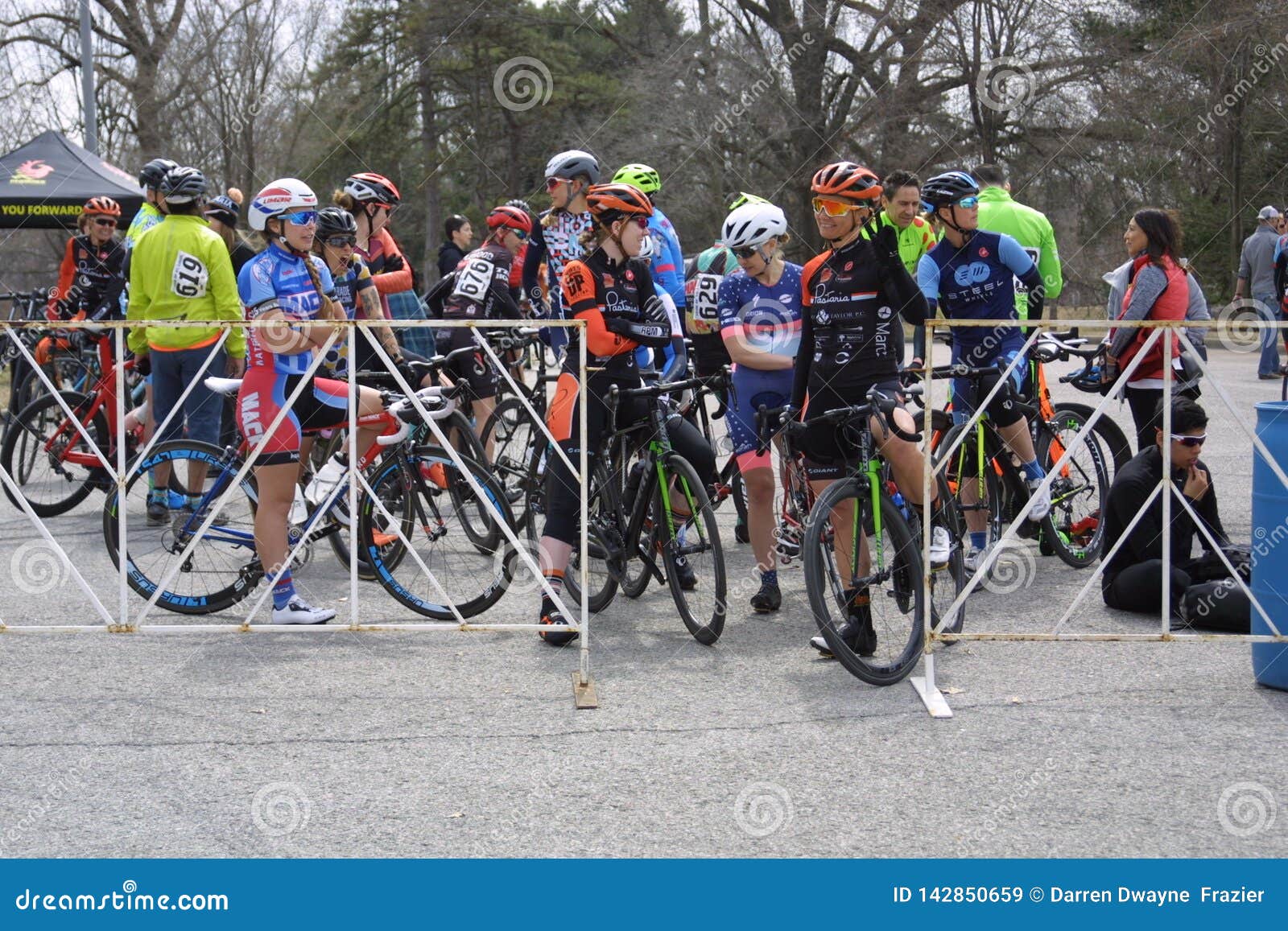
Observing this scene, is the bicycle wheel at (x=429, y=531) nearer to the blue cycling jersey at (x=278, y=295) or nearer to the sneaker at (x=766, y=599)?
the blue cycling jersey at (x=278, y=295)

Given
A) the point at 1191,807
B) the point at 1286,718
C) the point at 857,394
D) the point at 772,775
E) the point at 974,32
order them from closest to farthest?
1. the point at 1191,807
2. the point at 772,775
3. the point at 1286,718
4. the point at 857,394
5. the point at 974,32

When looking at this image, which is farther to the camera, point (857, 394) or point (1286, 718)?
point (857, 394)

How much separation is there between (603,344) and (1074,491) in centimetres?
286

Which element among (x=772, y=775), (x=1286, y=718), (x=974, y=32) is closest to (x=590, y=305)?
(x=772, y=775)

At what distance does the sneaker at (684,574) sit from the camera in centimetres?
644

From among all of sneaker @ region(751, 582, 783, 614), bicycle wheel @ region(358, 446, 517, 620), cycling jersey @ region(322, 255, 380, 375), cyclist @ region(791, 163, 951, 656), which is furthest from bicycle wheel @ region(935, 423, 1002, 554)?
cycling jersey @ region(322, 255, 380, 375)

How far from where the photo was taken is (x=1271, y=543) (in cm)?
555

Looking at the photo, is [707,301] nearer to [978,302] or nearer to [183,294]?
[978,302]

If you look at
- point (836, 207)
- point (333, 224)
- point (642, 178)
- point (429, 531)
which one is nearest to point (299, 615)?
point (429, 531)

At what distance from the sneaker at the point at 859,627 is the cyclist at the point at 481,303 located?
3644 mm

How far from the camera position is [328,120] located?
104 feet

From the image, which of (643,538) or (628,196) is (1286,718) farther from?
(628,196)

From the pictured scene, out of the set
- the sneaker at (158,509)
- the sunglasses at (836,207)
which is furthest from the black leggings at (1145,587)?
the sneaker at (158,509)

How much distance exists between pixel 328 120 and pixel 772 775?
2908 cm
